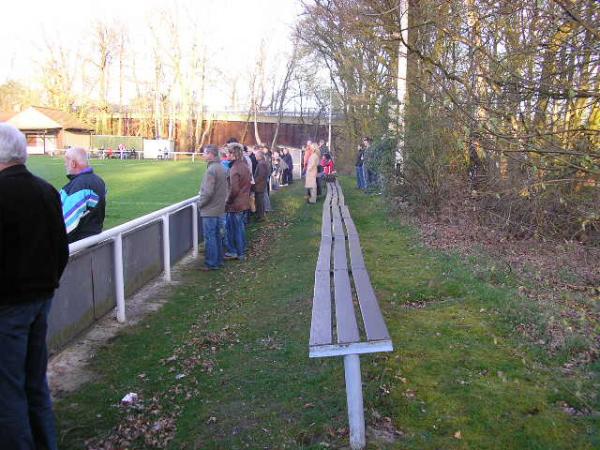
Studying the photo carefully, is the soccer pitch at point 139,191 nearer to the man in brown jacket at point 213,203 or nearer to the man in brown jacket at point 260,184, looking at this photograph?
the man in brown jacket at point 260,184

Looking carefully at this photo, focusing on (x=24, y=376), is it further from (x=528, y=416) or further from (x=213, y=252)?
(x=213, y=252)

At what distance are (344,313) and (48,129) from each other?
5844cm

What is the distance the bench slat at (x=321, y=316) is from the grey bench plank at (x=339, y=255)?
62cm

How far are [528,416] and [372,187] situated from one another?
19091mm

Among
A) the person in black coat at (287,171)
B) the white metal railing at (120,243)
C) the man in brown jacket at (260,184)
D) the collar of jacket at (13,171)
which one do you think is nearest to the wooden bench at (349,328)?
the collar of jacket at (13,171)

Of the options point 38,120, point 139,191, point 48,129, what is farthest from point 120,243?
point 48,129

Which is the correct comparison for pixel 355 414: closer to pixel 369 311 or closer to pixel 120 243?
pixel 369 311

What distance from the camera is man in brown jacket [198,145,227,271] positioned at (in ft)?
29.7

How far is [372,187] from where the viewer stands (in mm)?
22703

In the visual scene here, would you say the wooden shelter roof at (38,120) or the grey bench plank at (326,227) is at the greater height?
the wooden shelter roof at (38,120)

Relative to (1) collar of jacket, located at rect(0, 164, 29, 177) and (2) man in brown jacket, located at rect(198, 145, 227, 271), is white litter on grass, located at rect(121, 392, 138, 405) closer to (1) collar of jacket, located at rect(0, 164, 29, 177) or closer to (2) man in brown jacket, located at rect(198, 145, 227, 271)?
(1) collar of jacket, located at rect(0, 164, 29, 177)

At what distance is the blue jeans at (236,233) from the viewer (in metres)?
10.1

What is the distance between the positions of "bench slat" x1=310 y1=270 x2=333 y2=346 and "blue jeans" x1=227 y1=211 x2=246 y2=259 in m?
4.58

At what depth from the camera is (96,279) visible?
589 centimetres
